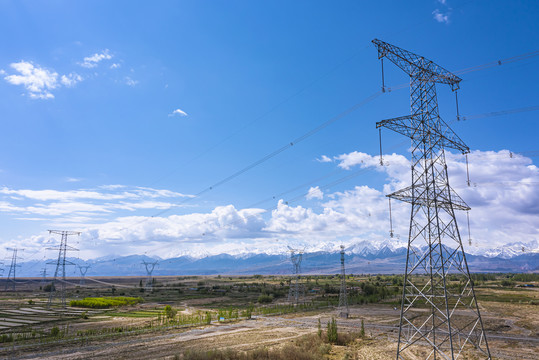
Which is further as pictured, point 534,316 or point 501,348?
point 534,316

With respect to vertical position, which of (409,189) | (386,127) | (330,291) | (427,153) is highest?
(386,127)

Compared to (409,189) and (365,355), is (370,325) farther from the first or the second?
(409,189)

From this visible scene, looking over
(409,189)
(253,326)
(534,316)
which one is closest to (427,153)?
(409,189)

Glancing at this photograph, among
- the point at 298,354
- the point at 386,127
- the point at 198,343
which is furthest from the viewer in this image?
the point at 198,343

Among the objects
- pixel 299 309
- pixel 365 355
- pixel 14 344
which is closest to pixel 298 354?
pixel 365 355

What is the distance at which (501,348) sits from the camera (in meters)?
29.7

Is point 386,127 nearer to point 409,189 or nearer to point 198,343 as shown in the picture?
point 409,189

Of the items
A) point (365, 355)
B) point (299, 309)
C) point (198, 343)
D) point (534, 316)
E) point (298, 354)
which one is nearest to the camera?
point (298, 354)

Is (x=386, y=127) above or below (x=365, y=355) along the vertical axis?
above

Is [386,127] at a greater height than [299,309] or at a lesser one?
greater

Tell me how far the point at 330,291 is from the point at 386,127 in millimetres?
85363

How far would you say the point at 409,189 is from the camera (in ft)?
68.6

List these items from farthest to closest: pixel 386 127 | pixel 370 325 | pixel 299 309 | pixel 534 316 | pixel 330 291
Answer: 1. pixel 330 291
2. pixel 299 309
3. pixel 534 316
4. pixel 370 325
5. pixel 386 127

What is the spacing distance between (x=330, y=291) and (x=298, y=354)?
78299 millimetres
